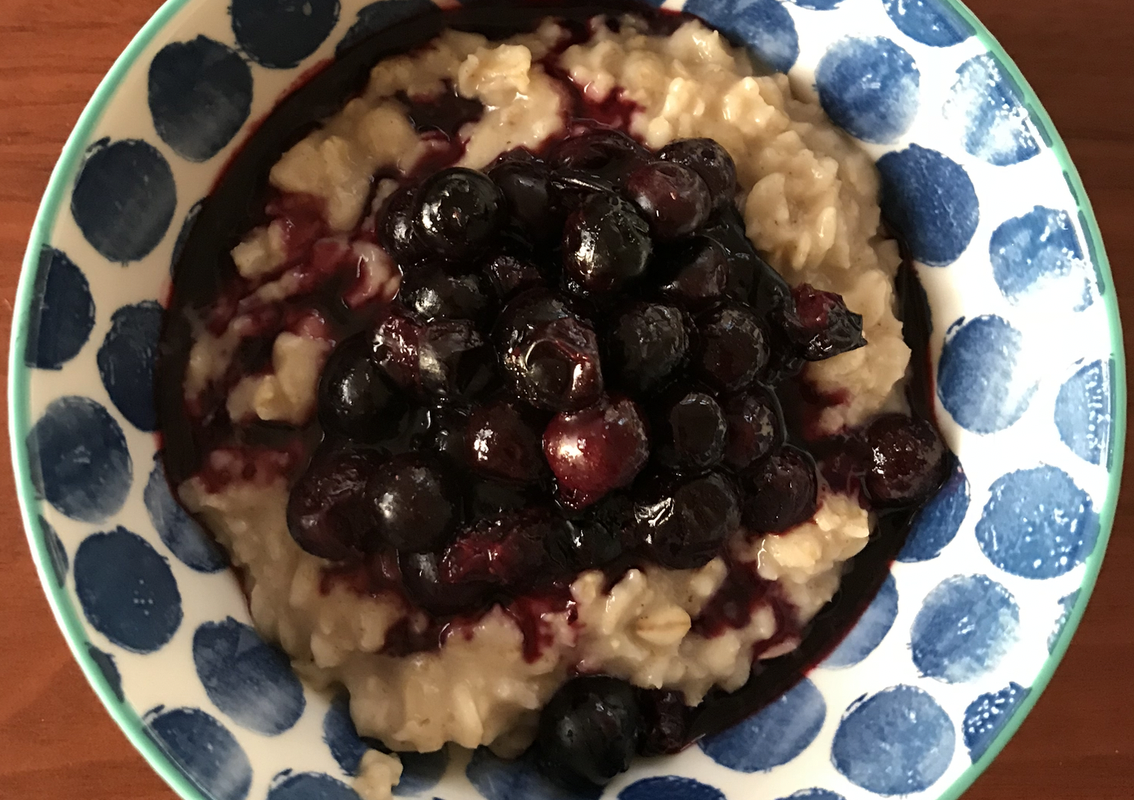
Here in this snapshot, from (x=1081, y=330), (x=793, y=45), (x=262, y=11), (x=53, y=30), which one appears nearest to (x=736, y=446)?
(x=1081, y=330)

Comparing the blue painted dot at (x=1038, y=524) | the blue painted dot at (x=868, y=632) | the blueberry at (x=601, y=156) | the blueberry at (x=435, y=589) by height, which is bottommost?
the blue painted dot at (x=868, y=632)

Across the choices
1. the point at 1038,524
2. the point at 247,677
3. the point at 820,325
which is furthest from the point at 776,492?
the point at 247,677

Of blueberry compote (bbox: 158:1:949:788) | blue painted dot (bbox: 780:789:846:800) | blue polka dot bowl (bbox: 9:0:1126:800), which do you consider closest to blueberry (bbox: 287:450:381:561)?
blueberry compote (bbox: 158:1:949:788)

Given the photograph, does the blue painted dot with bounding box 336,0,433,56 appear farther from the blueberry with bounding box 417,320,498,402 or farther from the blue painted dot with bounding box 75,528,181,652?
the blue painted dot with bounding box 75,528,181,652

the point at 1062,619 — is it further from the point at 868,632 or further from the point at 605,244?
the point at 605,244

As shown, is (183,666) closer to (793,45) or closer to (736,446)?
(736,446)

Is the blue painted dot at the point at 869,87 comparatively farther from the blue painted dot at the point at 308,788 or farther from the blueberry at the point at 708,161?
the blue painted dot at the point at 308,788

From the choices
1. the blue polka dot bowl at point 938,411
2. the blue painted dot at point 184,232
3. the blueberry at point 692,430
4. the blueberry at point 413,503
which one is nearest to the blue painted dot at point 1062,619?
the blue polka dot bowl at point 938,411
